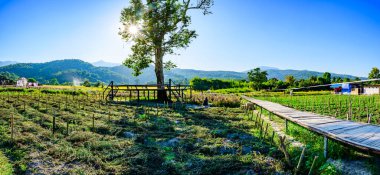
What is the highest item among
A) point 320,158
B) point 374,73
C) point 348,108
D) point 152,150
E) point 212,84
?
point 374,73

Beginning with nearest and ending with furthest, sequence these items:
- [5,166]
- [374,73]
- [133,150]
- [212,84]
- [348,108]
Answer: [5,166] → [133,150] → [348,108] → [212,84] → [374,73]

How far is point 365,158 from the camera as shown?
6.21 m

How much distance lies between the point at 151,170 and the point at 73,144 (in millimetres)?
3319

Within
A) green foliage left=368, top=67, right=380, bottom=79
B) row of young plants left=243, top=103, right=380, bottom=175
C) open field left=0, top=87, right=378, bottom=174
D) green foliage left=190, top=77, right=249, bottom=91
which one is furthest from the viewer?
green foliage left=368, top=67, right=380, bottom=79

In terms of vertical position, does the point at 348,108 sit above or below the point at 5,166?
above

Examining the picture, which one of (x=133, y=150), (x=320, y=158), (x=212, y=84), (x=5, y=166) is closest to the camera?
(x=5, y=166)

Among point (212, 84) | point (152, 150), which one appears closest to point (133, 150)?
point (152, 150)

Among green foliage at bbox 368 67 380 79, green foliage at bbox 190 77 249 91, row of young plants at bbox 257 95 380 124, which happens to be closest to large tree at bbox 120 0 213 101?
row of young plants at bbox 257 95 380 124

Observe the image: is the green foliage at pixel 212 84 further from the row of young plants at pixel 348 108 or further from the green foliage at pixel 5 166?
the green foliage at pixel 5 166

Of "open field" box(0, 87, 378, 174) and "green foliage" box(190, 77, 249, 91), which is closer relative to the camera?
"open field" box(0, 87, 378, 174)

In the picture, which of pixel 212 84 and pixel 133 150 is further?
pixel 212 84

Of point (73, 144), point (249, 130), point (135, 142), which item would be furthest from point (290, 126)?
point (73, 144)

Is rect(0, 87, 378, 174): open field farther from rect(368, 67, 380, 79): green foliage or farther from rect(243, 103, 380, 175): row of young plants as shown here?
rect(368, 67, 380, 79): green foliage

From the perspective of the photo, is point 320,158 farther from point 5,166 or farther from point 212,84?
point 212,84
